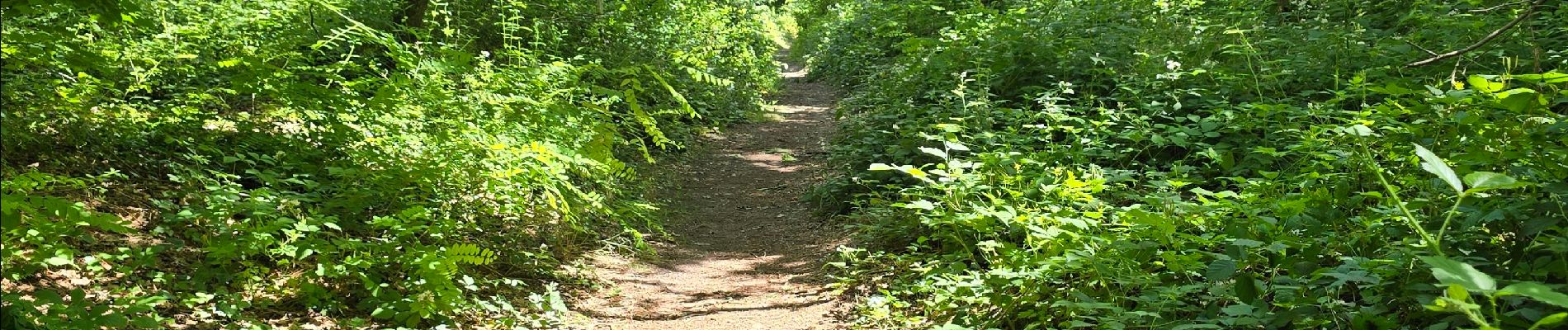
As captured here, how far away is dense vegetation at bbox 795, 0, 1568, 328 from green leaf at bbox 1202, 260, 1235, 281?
0.04ft

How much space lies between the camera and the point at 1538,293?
78.6 inches

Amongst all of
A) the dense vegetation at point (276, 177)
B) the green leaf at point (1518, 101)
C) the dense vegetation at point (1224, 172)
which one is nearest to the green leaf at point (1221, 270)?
the dense vegetation at point (1224, 172)

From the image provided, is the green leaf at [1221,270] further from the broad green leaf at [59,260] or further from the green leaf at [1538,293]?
the broad green leaf at [59,260]

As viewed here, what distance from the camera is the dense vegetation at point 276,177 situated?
423 cm

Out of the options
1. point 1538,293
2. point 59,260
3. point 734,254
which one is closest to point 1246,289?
point 1538,293

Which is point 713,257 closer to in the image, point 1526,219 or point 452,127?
point 452,127

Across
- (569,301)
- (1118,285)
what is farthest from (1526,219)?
(569,301)

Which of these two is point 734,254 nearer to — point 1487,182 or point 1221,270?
point 1221,270

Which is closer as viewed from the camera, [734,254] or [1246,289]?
[1246,289]

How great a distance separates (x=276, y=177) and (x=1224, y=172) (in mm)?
5467

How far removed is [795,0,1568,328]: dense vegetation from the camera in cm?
318

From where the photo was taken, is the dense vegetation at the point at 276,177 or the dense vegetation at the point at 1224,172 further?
the dense vegetation at the point at 276,177

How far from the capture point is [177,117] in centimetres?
585

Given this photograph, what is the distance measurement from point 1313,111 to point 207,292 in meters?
5.77
